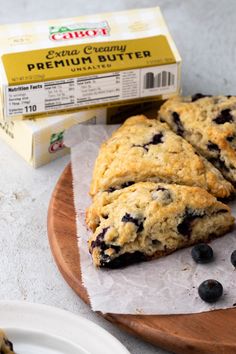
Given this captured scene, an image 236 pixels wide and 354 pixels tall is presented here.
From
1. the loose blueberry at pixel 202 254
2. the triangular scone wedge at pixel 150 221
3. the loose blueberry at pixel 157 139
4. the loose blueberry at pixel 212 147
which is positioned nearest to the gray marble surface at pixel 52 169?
the triangular scone wedge at pixel 150 221

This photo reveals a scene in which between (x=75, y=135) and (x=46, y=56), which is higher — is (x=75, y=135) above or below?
below

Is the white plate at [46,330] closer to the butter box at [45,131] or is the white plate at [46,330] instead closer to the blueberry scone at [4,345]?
the blueberry scone at [4,345]

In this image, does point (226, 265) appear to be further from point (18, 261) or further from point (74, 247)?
point (18, 261)

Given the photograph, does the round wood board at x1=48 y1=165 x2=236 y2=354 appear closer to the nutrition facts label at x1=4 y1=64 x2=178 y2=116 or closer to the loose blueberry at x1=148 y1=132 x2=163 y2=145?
the loose blueberry at x1=148 y1=132 x2=163 y2=145

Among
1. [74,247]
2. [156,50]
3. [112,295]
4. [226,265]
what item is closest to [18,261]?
[74,247]

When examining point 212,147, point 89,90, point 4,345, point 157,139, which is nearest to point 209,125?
point 212,147

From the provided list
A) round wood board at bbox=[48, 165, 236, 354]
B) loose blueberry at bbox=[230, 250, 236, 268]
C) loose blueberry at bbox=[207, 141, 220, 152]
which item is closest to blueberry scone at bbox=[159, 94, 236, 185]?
loose blueberry at bbox=[207, 141, 220, 152]
